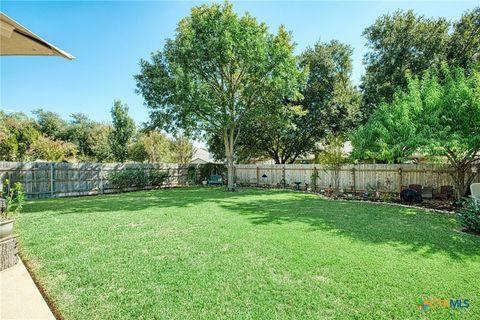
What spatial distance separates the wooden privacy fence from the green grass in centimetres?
534

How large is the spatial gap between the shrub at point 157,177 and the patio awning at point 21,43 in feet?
51.7

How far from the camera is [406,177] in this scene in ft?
39.6

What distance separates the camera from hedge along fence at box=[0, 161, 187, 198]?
12438 millimetres

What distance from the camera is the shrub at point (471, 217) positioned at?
5.83 m

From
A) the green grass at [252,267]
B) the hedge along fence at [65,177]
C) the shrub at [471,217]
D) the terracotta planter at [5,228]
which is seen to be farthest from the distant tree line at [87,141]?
the shrub at [471,217]

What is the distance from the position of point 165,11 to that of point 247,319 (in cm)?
1143

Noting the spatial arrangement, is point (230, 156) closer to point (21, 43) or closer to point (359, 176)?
point (359, 176)

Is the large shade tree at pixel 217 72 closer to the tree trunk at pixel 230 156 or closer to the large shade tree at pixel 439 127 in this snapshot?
the tree trunk at pixel 230 156

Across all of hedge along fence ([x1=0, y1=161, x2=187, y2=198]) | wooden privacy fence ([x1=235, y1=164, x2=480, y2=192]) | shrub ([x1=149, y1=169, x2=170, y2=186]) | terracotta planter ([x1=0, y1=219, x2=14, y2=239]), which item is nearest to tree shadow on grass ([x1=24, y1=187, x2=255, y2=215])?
hedge along fence ([x1=0, y1=161, x2=187, y2=198])

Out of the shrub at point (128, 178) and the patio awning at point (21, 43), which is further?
the shrub at point (128, 178)

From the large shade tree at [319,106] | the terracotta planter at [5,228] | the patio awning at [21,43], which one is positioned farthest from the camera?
the large shade tree at [319,106]

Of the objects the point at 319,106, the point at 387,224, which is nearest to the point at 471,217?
the point at 387,224

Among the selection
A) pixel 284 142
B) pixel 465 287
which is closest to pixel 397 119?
pixel 465 287

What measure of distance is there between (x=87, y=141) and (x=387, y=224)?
128 feet
